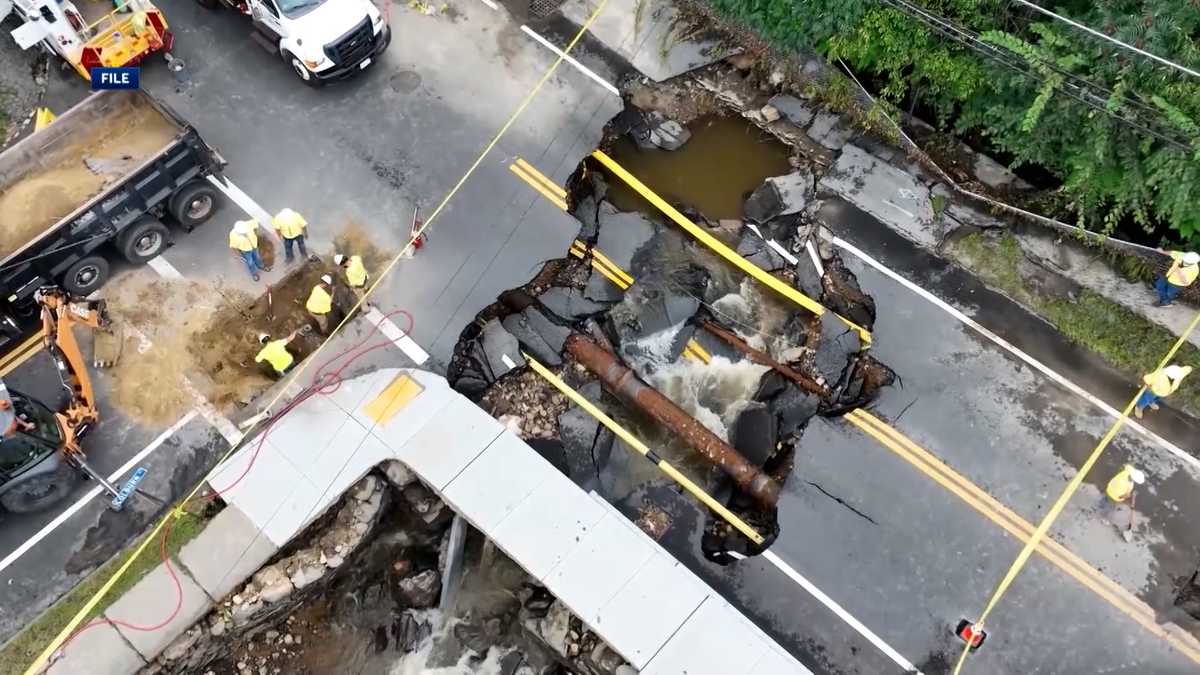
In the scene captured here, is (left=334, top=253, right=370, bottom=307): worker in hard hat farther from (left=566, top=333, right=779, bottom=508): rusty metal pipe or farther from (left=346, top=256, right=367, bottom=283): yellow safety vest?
(left=566, top=333, right=779, bottom=508): rusty metal pipe

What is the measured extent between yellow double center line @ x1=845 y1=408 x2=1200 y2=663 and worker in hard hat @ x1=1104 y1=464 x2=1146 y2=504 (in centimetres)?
118

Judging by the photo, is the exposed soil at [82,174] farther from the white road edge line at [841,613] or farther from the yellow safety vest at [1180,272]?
the yellow safety vest at [1180,272]

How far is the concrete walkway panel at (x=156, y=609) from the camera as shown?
462 inches

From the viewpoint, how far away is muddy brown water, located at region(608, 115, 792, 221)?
1617 cm

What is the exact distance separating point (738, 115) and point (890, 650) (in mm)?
10145

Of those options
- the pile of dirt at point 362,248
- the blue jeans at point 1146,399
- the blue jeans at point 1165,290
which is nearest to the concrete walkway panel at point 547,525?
the pile of dirt at point 362,248

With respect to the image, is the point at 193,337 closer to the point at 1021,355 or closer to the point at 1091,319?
the point at 1021,355

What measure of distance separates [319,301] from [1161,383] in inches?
530

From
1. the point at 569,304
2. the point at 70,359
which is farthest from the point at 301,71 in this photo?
the point at 569,304

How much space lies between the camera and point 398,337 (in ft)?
48.5

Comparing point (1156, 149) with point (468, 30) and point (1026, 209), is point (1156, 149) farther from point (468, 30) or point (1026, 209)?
point (468, 30)

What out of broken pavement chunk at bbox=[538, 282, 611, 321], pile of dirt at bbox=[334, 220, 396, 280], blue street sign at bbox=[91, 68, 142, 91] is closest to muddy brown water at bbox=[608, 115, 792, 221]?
broken pavement chunk at bbox=[538, 282, 611, 321]

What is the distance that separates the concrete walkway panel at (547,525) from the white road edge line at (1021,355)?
23.1 ft

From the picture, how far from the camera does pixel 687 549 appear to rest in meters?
13.4
